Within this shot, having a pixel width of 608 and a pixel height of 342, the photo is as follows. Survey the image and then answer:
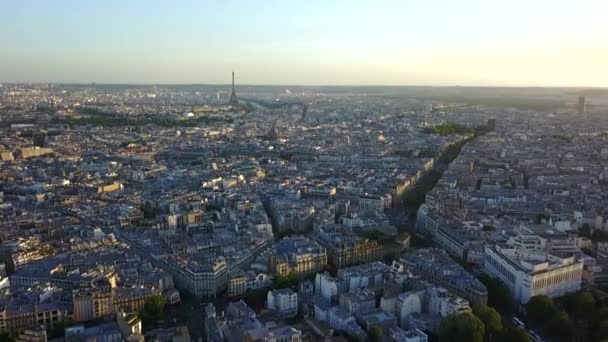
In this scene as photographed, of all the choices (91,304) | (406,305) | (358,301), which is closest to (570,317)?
(406,305)

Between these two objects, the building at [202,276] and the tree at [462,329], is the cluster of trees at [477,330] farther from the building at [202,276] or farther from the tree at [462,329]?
the building at [202,276]

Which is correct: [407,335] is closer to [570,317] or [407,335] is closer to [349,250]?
[570,317]

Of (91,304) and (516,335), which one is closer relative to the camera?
(516,335)

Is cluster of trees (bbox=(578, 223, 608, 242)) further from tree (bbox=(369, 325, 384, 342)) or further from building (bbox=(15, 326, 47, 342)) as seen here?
building (bbox=(15, 326, 47, 342))

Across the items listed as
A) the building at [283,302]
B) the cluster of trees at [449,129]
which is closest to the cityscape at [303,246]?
the building at [283,302]

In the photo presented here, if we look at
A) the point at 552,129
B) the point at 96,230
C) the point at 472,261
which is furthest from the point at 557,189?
the point at 552,129
